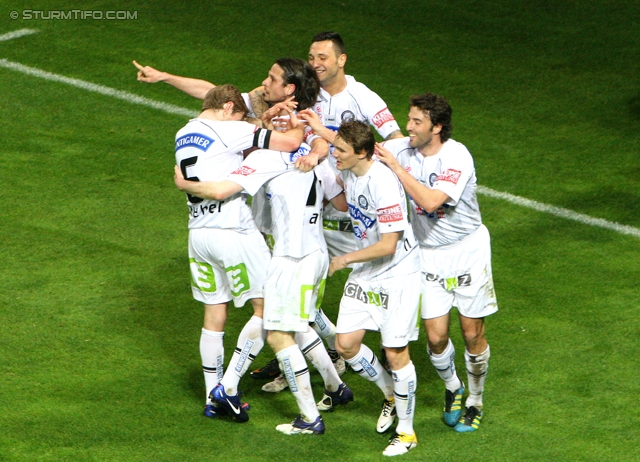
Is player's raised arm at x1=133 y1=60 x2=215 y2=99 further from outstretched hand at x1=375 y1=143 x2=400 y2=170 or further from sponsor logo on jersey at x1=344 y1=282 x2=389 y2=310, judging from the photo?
sponsor logo on jersey at x1=344 y1=282 x2=389 y2=310

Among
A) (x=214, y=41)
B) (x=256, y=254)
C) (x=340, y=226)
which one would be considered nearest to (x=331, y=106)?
(x=340, y=226)

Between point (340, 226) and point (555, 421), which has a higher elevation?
point (340, 226)

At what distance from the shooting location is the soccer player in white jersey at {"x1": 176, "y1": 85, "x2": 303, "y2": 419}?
6.41 m

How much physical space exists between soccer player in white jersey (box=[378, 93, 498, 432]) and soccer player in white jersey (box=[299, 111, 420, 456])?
0.65 ft

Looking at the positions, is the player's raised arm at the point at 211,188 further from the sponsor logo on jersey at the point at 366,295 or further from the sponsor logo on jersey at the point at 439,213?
the sponsor logo on jersey at the point at 439,213

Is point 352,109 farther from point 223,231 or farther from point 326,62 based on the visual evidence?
point 223,231

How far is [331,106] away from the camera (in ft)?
24.0

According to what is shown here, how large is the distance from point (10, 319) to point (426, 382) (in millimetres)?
3242

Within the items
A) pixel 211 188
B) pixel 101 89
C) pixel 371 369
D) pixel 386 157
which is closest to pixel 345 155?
pixel 386 157

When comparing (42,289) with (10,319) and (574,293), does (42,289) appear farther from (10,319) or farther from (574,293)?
(574,293)

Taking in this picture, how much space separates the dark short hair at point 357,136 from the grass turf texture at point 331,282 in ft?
6.33

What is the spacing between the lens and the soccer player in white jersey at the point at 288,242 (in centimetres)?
630

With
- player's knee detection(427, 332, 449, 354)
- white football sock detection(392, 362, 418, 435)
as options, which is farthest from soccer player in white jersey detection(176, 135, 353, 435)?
player's knee detection(427, 332, 449, 354)

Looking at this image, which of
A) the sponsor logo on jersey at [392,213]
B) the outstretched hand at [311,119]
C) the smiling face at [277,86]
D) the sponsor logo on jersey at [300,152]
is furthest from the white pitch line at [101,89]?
the sponsor logo on jersey at [392,213]
